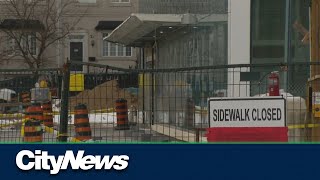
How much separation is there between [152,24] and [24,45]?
79.0 ft

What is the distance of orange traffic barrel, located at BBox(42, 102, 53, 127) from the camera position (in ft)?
34.0

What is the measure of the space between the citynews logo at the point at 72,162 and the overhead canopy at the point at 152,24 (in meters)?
8.64

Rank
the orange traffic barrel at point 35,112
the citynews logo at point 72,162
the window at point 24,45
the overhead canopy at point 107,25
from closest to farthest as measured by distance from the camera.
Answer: the citynews logo at point 72,162, the orange traffic barrel at point 35,112, the window at point 24,45, the overhead canopy at point 107,25

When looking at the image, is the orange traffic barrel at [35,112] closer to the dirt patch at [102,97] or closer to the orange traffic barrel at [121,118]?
the dirt patch at [102,97]

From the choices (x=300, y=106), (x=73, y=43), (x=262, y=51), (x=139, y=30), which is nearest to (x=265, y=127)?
(x=300, y=106)

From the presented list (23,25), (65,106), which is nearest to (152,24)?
(65,106)

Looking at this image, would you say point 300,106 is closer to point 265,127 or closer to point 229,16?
point 265,127

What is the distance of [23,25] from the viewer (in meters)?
36.0

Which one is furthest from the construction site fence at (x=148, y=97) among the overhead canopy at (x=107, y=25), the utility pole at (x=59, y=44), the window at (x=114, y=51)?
the window at (x=114, y=51)

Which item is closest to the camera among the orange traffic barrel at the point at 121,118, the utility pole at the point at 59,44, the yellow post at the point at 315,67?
the yellow post at the point at 315,67

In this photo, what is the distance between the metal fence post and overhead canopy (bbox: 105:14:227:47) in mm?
6349

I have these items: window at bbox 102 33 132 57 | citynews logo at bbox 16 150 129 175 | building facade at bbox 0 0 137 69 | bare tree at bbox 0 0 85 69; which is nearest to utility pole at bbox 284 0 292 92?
citynews logo at bbox 16 150 129 175

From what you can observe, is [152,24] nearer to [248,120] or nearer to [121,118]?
[121,118]

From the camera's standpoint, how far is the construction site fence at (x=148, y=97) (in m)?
8.12
